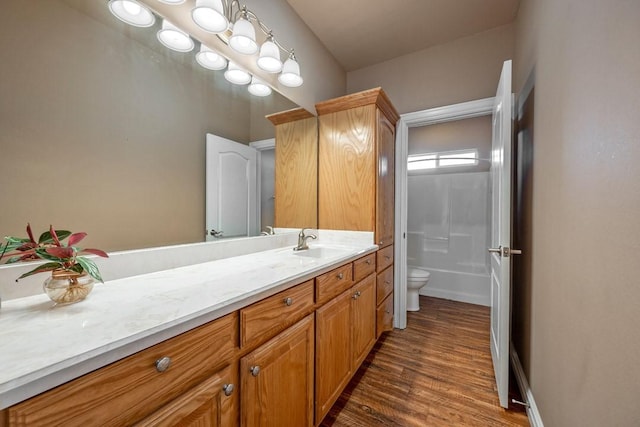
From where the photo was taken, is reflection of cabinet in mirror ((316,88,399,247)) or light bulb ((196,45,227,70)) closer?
light bulb ((196,45,227,70))

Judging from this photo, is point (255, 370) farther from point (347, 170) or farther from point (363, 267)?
point (347, 170)

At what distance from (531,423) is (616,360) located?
1042 mm

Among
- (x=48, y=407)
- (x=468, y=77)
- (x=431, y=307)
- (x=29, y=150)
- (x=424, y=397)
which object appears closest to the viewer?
(x=48, y=407)

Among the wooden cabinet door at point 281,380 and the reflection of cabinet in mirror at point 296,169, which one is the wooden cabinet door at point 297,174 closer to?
the reflection of cabinet in mirror at point 296,169

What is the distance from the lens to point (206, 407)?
0.72 meters

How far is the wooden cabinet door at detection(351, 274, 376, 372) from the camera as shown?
1.63 meters

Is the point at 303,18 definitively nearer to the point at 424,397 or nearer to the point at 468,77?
the point at 468,77

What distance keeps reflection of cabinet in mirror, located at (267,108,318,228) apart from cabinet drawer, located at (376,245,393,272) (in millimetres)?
598

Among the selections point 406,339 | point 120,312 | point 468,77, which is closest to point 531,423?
point 406,339

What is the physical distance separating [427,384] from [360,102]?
2082 mm

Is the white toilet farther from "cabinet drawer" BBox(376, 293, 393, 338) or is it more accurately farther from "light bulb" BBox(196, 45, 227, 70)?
"light bulb" BBox(196, 45, 227, 70)

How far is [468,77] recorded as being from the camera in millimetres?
2240

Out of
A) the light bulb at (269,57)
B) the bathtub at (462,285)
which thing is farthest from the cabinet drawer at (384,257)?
the light bulb at (269,57)

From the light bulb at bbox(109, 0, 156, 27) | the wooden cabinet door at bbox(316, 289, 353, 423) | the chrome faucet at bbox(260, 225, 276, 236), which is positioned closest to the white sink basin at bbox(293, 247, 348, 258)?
the chrome faucet at bbox(260, 225, 276, 236)
